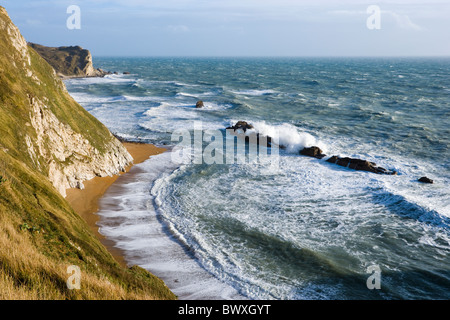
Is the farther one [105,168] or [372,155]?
[372,155]

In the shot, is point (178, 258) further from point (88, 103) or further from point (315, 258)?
point (88, 103)

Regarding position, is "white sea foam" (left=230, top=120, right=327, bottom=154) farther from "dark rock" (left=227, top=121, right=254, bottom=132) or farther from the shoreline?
the shoreline

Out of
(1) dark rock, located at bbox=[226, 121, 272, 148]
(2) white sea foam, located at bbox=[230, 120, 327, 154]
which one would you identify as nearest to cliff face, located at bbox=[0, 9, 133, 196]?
(1) dark rock, located at bbox=[226, 121, 272, 148]

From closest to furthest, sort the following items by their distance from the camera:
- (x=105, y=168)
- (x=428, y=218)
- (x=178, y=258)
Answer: (x=178, y=258)
(x=428, y=218)
(x=105, y=168)

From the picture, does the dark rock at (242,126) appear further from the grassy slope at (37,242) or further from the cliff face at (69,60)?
the cliff face at (69,60)

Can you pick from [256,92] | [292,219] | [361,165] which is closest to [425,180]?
[361,165]
